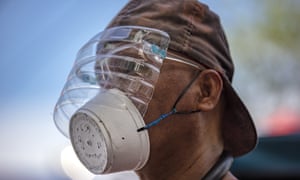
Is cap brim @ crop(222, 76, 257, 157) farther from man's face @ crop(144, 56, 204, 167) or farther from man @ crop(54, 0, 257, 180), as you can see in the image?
man's face @ crop(144, 56, 204, 167)

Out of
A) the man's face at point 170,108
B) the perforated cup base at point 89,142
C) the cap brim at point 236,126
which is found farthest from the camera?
the cap brim at point 236,126

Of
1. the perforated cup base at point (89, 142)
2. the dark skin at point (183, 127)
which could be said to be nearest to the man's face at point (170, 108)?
the dark skin at point (183, 127)

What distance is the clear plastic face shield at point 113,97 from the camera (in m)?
1.06

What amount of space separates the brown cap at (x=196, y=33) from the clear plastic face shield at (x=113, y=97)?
2.0 inches

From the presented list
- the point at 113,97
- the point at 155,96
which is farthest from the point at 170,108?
the point at 113,97

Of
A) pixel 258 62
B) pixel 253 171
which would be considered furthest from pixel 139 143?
pixel 258 62

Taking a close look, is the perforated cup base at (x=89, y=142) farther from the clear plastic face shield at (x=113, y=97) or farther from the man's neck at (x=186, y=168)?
the man's neck at (x=186, y=168)

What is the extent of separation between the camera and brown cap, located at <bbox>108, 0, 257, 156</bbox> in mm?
1188

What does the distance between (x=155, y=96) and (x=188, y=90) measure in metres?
0.09

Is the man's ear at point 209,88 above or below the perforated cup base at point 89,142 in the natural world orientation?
above

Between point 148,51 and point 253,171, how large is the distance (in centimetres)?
111

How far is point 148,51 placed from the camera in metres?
1.13

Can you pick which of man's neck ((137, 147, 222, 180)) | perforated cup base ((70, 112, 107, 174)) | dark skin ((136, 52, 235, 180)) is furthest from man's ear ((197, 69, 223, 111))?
perforated cup base ((70, 112, 107, 174))

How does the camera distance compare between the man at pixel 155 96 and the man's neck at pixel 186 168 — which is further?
the man's neck at pixel 186 168
